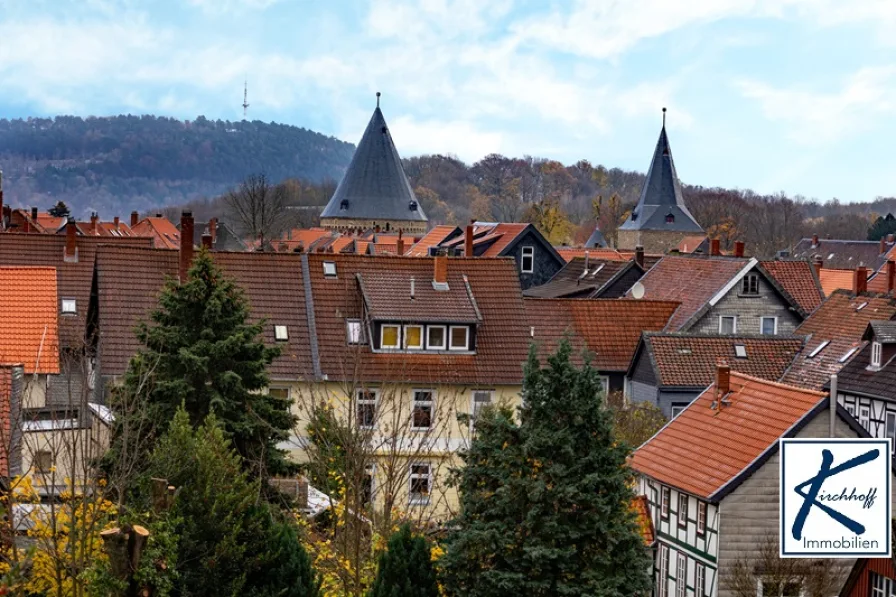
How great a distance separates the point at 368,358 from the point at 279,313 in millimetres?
2847

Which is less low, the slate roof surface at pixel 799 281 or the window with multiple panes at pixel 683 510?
the slate roof surface at pixel 799 281

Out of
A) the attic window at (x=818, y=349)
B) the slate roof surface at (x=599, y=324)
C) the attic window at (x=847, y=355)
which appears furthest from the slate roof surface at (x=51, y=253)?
the attic window at (x=847, y=355)

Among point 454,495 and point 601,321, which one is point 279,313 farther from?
point 601,321

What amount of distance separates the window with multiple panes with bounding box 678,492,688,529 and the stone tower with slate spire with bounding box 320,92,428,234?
353ft

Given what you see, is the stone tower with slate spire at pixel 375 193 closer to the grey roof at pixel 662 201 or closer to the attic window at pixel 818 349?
the grey roof at pixel 662 201

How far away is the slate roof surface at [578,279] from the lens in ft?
178

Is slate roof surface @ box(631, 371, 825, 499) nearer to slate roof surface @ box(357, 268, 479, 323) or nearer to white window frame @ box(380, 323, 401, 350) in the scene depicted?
slate roof surface @ box(357, 268, 479, 323)

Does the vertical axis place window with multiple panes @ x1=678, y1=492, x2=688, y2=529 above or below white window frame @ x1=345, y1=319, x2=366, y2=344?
below

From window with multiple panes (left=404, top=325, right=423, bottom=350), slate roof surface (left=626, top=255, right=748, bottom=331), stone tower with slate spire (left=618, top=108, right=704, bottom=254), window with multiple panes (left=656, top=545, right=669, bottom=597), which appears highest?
stone tower with slate spire (left=618, top=108, right=704, bottom=254)

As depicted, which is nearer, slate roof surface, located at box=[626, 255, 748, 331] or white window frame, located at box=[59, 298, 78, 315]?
white window frame, located at box=[59, 298, 78, 315]

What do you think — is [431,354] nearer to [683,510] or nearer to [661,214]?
[683,510]


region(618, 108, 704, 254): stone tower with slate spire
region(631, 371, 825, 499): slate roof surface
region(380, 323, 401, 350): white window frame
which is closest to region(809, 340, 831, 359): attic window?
region(631, 371, 825, 499): slate roof surface

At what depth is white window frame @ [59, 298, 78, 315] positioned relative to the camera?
1457 inches

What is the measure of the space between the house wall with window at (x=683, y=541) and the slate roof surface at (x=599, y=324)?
9.51 metres
